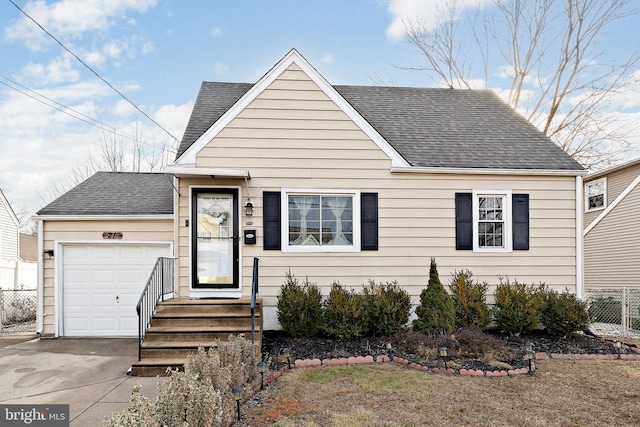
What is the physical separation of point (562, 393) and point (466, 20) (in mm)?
17437

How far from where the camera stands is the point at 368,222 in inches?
311

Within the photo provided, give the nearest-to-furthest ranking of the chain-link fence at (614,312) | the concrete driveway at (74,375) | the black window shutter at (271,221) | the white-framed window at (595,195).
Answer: the concrete driveway at (74,375) < the black window shutter at (271,221) < the chain-link fence at (614,312) < the white-framed window at (595,195)

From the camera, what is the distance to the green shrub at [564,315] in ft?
24.1

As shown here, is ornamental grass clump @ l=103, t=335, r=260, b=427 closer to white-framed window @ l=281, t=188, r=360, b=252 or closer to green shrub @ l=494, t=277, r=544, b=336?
white-framed window @ l=281, t=188, r=360, b=252

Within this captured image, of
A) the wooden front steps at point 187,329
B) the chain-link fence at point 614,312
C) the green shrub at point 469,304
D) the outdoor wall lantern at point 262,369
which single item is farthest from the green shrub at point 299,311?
the chain-link fence at point 614,312

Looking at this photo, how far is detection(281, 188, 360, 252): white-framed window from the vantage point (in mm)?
7789

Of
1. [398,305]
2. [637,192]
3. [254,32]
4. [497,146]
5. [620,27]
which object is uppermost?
[620,27]

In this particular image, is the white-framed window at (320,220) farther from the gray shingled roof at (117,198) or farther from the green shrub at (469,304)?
the gray shingled roof at (117,198)

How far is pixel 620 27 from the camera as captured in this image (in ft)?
53.7

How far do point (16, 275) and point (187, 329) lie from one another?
14648 millimetres

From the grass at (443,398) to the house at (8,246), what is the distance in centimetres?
1557

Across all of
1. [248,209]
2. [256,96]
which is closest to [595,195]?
[256,96]

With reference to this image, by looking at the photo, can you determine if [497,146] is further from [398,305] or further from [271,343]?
[271,343]

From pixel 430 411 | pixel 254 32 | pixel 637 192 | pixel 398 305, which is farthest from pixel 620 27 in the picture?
pixel 430 411
